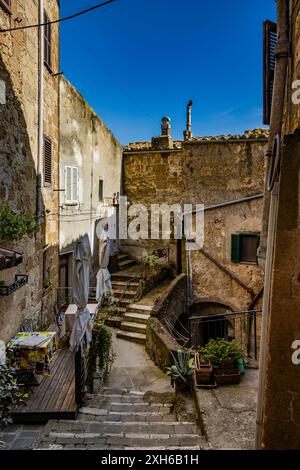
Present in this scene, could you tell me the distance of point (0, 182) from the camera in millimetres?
6551

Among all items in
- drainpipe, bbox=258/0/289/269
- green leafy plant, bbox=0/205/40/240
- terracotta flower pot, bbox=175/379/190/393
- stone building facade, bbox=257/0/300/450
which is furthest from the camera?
terracotta flower pot, bbox=175/379/190/393

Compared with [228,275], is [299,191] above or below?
above

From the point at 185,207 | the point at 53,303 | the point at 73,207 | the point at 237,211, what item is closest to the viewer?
the point at 53,303

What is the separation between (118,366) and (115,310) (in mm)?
3100

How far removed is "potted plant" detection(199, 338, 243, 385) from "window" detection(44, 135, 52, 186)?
19.7 ft

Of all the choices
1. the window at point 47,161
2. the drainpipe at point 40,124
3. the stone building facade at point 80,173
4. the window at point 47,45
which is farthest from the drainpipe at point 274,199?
the stone building facade at point 80,173

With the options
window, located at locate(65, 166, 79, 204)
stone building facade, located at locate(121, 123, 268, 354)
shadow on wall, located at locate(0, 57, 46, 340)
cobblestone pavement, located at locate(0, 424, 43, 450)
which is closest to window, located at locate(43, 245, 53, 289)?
shadow on wall, located at locate(0, 57, 46, 340)

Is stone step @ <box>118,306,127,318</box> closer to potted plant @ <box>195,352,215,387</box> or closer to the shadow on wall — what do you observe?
the shadow on wall

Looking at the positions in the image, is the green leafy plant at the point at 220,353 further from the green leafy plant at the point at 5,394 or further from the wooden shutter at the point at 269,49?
the wooden shutter at the point at 269,49

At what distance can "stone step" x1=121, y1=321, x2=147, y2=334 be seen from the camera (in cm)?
1151

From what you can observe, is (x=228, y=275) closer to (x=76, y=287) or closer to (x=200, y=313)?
(x=200, y=313)

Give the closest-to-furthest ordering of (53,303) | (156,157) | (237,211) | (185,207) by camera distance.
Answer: (53,303), (237,211), (185,207), (156,157)
